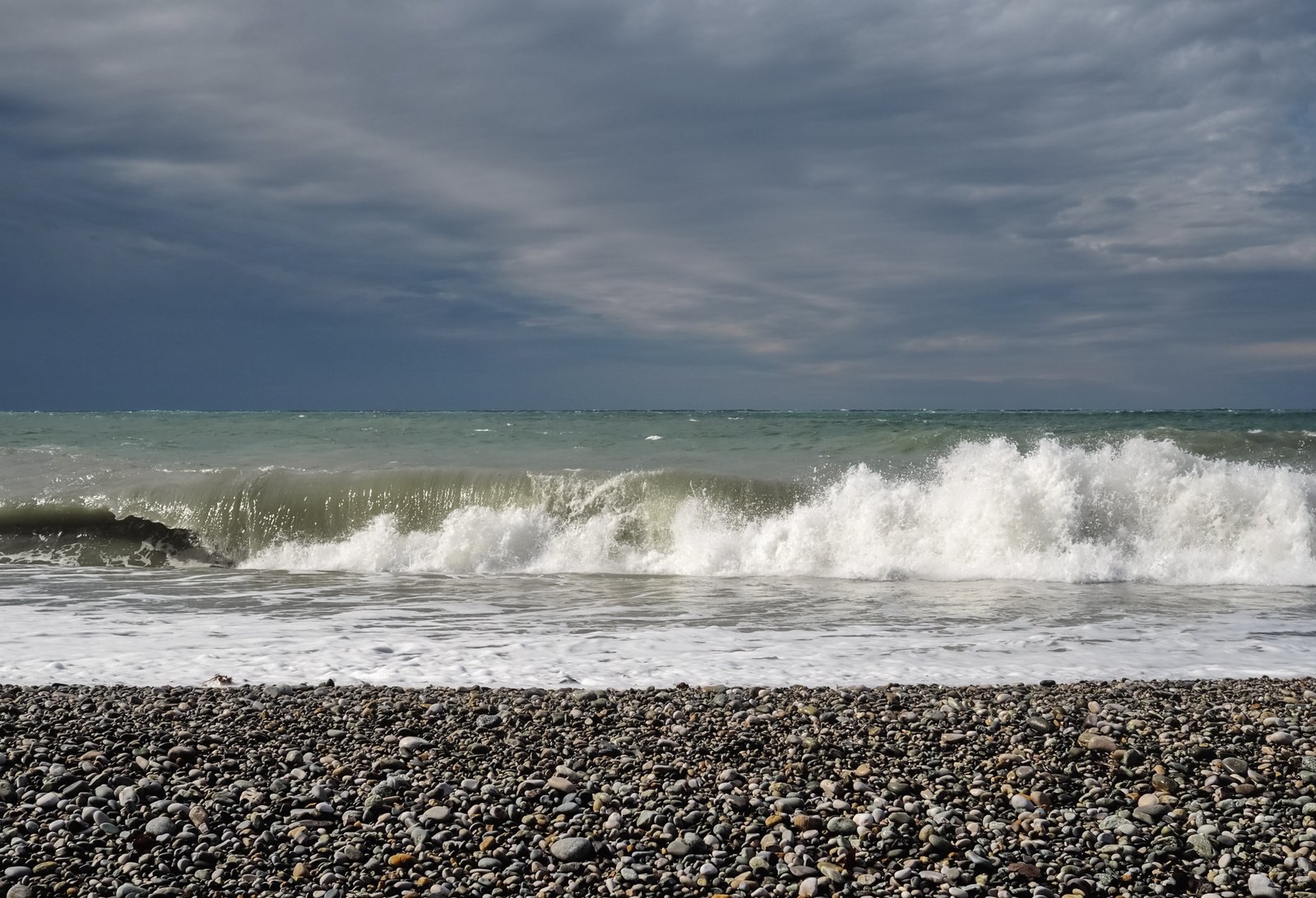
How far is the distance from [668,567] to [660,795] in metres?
8.85

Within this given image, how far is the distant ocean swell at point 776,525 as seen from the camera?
40.3ft

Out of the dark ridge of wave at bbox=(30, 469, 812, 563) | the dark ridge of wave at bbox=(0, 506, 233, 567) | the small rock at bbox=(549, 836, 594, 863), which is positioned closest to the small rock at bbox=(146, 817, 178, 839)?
the small rock at bbox=(549, 836, 594, 863)

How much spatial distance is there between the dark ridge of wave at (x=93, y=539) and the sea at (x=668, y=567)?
0.05m

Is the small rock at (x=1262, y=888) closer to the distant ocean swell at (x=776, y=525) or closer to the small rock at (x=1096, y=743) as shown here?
the small rock at (x=1096, y=743)

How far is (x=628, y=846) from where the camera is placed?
139 inches

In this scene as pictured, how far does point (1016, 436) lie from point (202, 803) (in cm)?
2754

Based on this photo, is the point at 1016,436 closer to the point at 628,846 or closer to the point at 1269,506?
the point at 1269,506

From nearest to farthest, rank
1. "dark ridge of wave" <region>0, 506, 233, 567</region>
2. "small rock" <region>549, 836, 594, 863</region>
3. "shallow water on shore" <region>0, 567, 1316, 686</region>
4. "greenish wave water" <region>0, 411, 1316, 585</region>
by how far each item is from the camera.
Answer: "small rock" <region>549, 836, 594, 863</region> < "shallow water on shore" <region>0, 567, 1316, 686</region> < "greenish wave water" <region>0, 411, 1316, 585</region> < "dark ridge of wave" <region>0, 506, 233, 567</region>

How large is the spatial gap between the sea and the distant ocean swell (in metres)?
0.04

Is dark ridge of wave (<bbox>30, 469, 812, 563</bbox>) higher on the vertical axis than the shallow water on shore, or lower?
higher

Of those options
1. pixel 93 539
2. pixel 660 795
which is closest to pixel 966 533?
pixel 660 795

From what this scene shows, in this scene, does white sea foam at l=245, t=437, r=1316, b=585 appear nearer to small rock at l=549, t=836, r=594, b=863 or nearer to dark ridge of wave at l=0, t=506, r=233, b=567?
dark ridge of wave at l=0, t=506, r=233, b=567

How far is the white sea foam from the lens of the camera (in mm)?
12078

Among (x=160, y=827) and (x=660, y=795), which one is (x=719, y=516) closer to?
(x=660, y=795)
